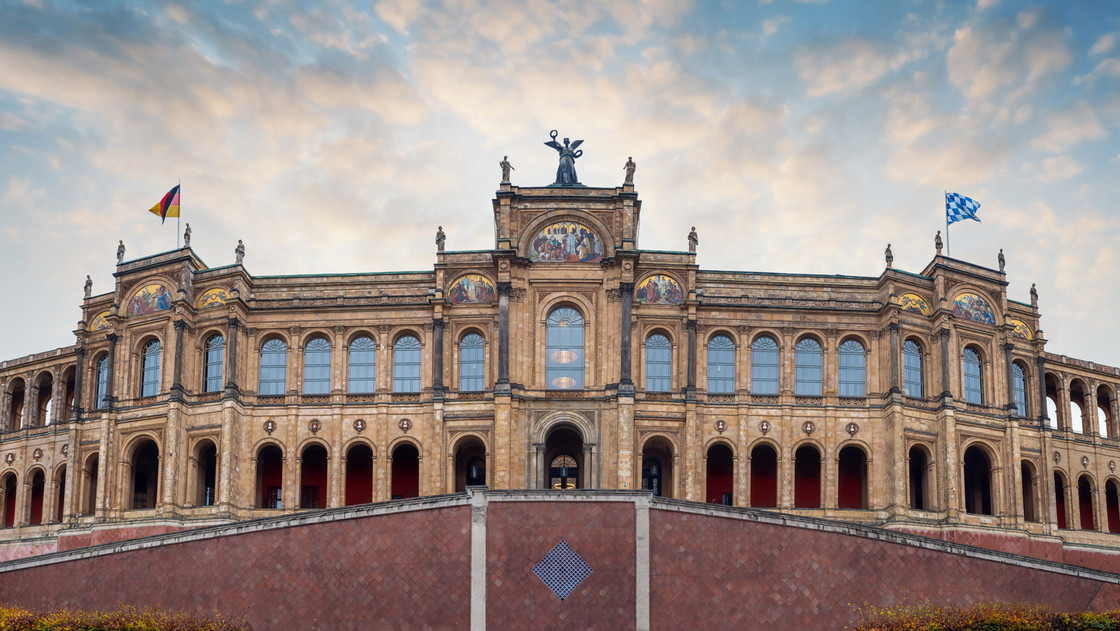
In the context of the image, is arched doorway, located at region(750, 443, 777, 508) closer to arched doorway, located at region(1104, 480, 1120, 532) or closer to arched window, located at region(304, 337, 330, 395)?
arched doorway, located at region(1104, 480, 1120, 532)

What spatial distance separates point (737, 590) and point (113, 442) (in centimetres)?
3461

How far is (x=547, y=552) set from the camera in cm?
4731

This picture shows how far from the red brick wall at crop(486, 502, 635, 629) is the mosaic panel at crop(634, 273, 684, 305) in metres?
21.1

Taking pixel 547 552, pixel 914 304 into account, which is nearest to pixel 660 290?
pixel 914 304

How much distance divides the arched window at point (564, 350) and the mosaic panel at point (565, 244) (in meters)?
→ 2.69

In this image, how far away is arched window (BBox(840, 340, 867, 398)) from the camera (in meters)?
67.2

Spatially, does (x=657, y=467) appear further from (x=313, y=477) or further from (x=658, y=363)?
(x=313, y=477)

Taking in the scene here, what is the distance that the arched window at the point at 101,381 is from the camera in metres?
69.2

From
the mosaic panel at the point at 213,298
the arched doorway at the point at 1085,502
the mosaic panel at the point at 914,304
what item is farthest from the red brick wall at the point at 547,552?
the arched doorway at the point at 1085,502

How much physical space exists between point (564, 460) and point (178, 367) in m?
19.7

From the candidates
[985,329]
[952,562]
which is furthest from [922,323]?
[952,562]

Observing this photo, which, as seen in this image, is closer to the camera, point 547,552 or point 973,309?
point 547,552

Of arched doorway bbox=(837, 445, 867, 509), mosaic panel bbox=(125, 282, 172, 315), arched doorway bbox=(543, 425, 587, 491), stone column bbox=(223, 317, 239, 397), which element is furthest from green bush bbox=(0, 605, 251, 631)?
arched doorway bbox=(837, 445, 867, 509)

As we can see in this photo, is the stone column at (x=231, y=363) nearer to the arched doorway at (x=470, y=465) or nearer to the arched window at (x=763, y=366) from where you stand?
the arched doorway at (x=470, y=465)
